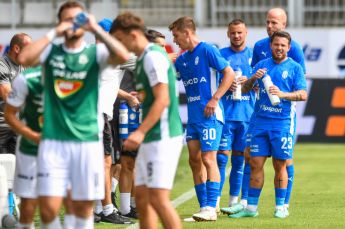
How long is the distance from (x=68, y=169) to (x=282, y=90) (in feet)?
14.4

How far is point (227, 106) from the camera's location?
13.6 m

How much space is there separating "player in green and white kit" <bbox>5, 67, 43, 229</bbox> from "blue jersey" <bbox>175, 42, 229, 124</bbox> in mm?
3237

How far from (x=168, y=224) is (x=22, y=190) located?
119cm

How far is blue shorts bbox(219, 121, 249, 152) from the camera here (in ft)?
44.1

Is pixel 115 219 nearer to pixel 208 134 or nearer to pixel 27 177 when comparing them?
pixel 208 134

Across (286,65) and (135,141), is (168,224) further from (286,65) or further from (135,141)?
(286,65)

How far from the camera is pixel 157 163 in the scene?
29.3 feet

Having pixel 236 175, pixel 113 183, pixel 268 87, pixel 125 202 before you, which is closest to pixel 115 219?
pixel 125 202

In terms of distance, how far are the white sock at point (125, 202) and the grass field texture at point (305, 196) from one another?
0.59m

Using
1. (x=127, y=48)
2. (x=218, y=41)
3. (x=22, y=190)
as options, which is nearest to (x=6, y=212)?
(x=22, y=190)

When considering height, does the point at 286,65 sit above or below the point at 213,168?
above

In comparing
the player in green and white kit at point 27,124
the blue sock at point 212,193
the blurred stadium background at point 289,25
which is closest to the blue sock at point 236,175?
Result: the blue sock at point 212,193

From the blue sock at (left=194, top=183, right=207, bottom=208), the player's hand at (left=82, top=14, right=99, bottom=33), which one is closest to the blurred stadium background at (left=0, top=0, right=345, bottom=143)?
the blue sock at (left=194, top=183, right=207, bottom=208)

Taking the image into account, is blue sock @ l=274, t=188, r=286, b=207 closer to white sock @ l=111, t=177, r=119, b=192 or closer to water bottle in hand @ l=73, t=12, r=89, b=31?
white sock @ l=111, t=177, r=119, b=192
